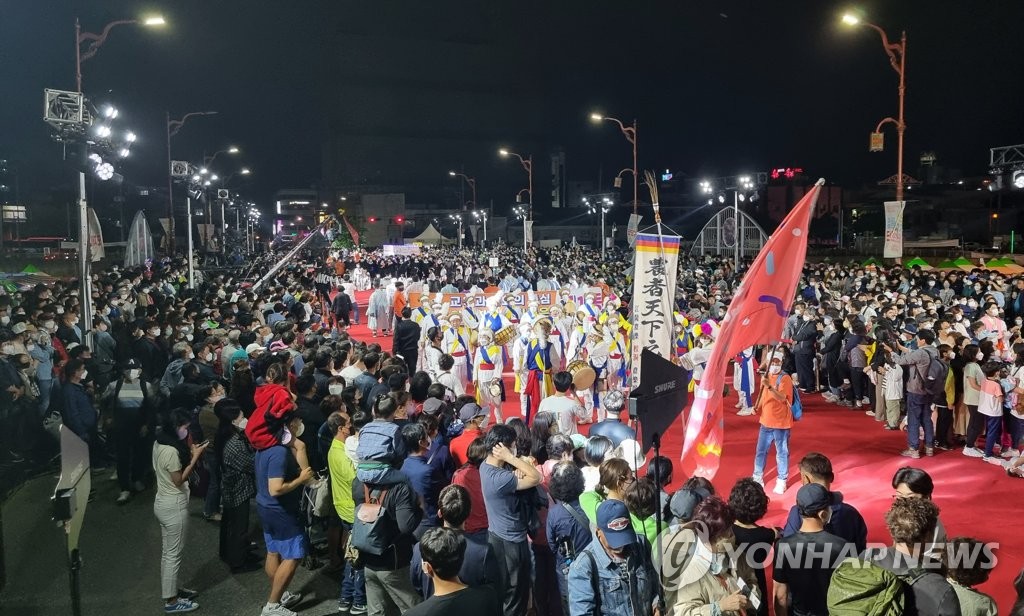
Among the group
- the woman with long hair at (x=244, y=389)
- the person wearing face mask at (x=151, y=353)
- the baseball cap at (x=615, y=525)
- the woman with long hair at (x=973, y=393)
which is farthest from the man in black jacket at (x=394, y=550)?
the woman with long hair at (x=973, y=393)

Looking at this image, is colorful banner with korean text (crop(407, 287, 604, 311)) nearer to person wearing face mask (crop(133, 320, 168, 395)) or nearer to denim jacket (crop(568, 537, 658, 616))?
person wearing face mask (crop(133, 320, 168, 395))

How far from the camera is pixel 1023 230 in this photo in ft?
147

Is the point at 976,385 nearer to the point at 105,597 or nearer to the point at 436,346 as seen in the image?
the point at 436,346

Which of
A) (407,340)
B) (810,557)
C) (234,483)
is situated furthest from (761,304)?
(407,340)

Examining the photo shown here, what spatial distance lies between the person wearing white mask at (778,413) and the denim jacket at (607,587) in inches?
177

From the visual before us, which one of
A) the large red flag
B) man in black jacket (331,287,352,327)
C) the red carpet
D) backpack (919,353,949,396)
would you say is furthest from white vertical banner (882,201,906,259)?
man in black jacket (331,287,352,327)

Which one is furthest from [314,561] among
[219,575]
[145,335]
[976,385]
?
[976,385]

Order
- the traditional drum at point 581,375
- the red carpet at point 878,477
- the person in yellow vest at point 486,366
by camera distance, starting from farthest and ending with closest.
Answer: the person in yellow vest at point 486,366 → the traditional drum at point 581,375 → the red carpet at point 878,477

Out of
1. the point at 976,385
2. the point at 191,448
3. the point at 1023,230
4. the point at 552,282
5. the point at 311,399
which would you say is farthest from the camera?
the point at 1023,230

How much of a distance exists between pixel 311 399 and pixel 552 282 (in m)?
14.3

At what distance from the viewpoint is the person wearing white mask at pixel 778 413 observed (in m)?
7.79

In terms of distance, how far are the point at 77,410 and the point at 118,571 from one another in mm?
2090

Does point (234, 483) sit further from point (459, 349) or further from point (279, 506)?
point (459, 349)

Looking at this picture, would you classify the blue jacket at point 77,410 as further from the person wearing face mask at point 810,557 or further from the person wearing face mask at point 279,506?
the person wearing face mask at point 810,557
